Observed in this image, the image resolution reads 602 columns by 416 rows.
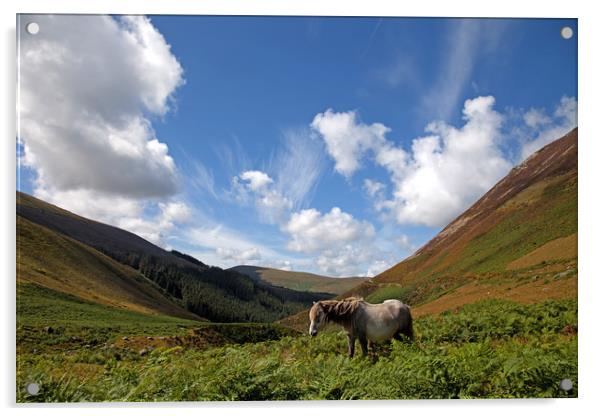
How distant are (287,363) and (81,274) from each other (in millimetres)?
3651

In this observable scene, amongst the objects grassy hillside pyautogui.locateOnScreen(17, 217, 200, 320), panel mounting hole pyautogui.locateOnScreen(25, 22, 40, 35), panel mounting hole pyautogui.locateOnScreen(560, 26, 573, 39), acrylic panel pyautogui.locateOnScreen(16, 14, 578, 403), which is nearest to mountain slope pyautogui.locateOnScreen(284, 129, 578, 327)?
acrylic panel pyautogui.locateOnScreen(16, 14, 578, 403)

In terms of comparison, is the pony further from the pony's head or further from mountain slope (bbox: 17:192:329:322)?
mountain slope (bbox: 17:192:329:322)

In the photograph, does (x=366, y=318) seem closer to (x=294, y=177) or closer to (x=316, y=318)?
(x=316, y=318)

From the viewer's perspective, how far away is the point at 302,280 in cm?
721

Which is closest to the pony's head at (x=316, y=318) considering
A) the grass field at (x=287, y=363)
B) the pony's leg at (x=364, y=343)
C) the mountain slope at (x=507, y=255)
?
the grass field at (x=287, y=363)

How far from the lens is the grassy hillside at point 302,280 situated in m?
7.03

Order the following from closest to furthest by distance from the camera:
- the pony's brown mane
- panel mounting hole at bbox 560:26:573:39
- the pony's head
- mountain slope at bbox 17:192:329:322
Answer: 1. the pony's head
2. the pony's brown mane
3. mountain slope at bbox 17:192:329:322
4. panel mounting hole at bbox 560:26:573:39

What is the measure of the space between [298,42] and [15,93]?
4596mm

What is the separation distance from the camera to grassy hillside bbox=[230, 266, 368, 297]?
7.03 m

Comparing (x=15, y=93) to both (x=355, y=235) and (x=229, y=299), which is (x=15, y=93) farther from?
(x=355, y=235)

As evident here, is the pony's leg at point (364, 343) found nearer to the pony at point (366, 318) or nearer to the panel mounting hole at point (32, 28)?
the pony at point (366, 318)

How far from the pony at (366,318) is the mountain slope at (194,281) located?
0.62 meters

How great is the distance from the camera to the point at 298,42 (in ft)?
22.8
